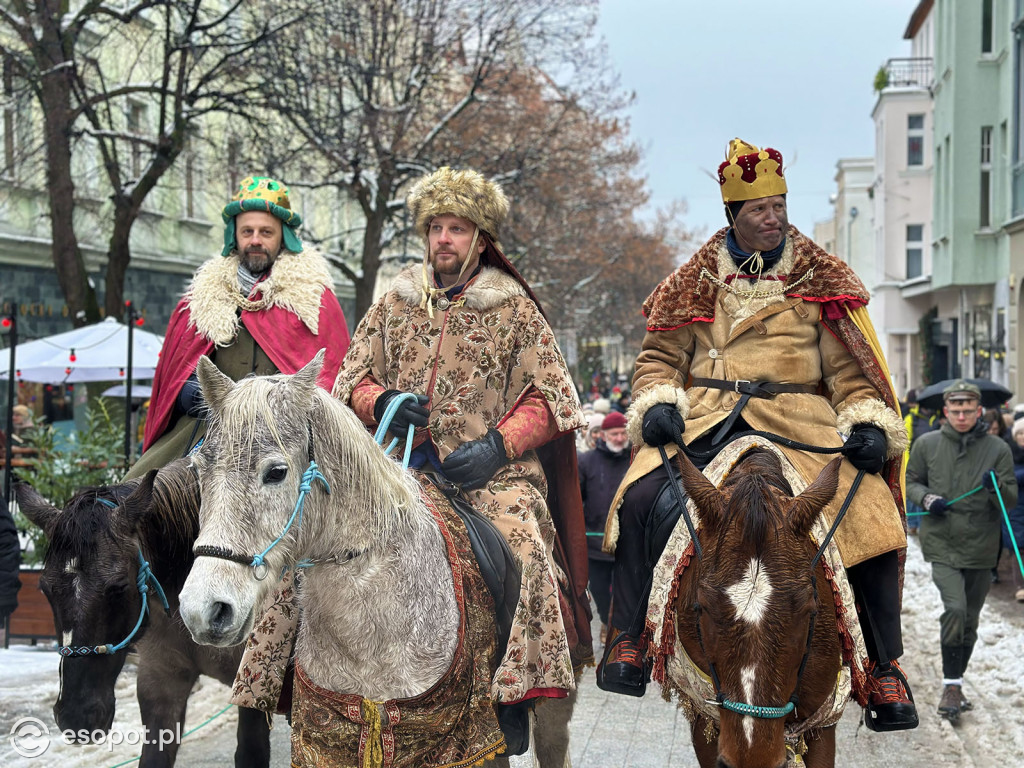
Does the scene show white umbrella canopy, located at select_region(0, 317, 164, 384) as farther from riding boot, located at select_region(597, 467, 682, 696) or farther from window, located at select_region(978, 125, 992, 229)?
window, located at select_region(978, 125, 992, 229)

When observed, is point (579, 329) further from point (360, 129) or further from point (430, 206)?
point (430, 206)

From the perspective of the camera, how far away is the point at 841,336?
15.2 feet

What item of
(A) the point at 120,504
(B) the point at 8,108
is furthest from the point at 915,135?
(A) the point at 120,504

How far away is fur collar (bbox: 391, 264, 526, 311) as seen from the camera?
4.67 meters

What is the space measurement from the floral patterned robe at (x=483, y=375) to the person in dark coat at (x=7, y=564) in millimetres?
1867

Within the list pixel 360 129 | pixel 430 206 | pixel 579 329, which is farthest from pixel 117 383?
pixel 579 329

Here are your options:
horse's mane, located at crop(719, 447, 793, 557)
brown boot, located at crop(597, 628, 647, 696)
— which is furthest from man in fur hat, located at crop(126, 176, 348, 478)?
horse's mane, located at crop(719, 447, 793, 557)

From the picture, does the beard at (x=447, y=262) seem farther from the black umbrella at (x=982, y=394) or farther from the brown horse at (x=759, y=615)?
the black umbrella at (x=982, y=394)

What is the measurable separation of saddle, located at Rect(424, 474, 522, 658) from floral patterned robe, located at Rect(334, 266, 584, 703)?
0.08 metres

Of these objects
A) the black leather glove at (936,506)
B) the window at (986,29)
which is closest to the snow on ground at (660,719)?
the black leather glove at (936,506)

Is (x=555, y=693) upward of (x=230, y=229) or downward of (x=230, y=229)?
downward

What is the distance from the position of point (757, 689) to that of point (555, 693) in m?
0.86

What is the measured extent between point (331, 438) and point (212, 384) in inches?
15.2

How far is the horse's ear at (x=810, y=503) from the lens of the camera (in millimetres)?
3748
